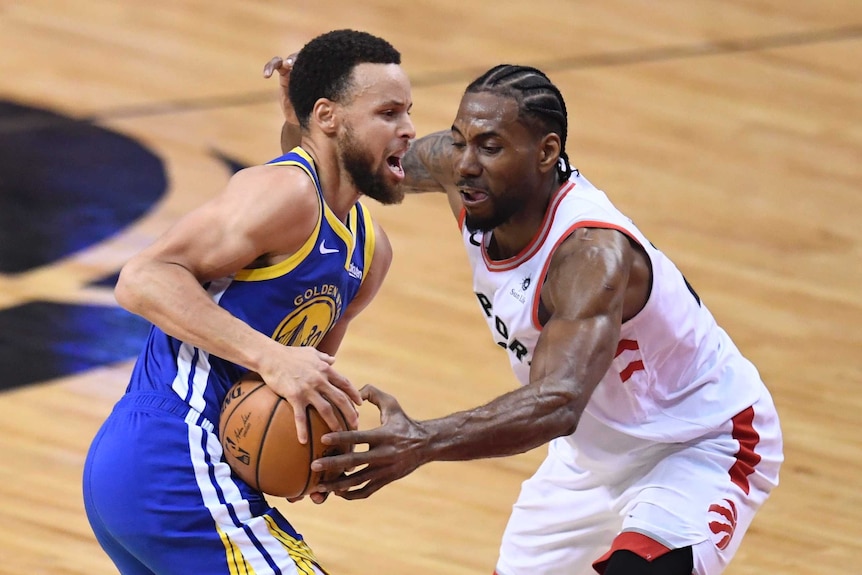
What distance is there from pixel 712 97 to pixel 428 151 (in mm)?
5098

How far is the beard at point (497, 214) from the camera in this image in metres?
3.88

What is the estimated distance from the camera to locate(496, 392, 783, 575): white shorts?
3.91 metres

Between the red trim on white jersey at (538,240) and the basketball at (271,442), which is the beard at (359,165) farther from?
the basketball at (271,442)

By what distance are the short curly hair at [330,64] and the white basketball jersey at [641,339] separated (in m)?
0.69

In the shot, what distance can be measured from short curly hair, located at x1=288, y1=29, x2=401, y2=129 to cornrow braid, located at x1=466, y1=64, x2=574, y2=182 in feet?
0.99

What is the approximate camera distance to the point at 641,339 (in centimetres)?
391

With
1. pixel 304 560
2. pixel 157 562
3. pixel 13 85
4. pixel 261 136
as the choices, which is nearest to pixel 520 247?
pixel 304 560

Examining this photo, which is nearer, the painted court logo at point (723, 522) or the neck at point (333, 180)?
A: the neck at point (333, 180)

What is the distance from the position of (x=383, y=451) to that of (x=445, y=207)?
4659 mm

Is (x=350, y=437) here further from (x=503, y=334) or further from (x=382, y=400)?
(x=503, y=334)

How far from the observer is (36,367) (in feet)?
19.1

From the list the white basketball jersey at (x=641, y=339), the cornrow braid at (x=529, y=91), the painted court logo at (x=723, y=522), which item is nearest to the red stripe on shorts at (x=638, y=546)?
the painted court logo at (x=723, y=522)

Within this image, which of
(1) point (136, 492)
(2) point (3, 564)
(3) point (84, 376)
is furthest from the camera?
(3) point (84, 376)

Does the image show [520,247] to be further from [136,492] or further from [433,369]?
[433,369]
